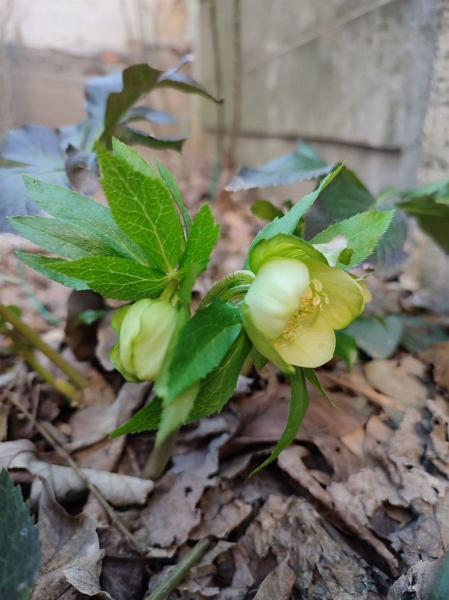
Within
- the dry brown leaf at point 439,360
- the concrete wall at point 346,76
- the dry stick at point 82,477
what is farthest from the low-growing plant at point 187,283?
the concrete wall at point 346,76

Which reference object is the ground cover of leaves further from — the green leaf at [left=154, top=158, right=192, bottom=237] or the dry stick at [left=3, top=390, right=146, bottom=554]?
the green leaf at [left=154, top=158, right=192, bottom=237]

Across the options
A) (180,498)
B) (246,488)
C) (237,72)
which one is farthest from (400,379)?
(237,72)

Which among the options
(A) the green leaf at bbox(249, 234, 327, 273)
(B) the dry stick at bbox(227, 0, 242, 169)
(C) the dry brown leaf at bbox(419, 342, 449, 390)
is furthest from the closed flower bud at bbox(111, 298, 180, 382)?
(B) the dry stick at bbox(227, 0, 242, 169)

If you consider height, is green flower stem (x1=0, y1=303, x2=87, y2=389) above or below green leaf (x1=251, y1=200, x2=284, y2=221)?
below

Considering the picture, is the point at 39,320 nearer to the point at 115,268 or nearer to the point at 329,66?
the point at 115,268

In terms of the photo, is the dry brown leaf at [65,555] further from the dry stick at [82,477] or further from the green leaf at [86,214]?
the green leaf at [86,214]

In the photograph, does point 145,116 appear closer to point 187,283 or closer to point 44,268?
point 44,268
